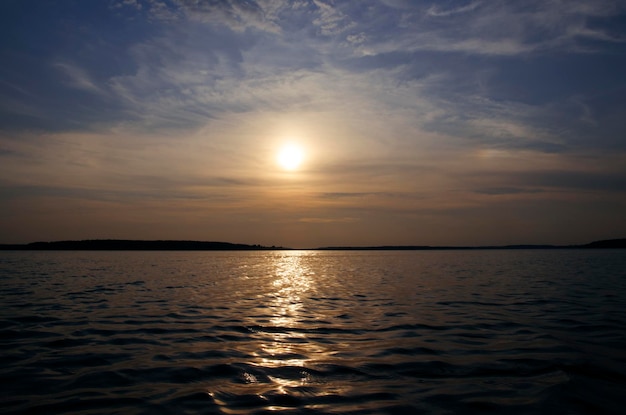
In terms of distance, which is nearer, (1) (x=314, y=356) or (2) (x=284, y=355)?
(1) (x=314, y=356)

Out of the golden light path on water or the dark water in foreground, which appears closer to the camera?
the dark water in foreground

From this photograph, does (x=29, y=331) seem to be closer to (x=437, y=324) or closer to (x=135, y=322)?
(x=135, y=322)

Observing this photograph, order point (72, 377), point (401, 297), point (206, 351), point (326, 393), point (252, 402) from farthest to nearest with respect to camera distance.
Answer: point (401, 297), point (206, 351), point (72, 377), point (326, 393), point (252, 402)

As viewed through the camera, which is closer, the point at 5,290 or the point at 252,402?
the point at 252,402

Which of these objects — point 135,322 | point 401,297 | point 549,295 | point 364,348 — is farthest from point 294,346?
point 549,295

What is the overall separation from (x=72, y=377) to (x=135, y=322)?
8892 millimetres

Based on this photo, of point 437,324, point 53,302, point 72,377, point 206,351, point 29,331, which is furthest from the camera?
point 53,302

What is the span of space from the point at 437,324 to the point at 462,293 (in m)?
13.3

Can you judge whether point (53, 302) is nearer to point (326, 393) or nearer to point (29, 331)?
point (29, 331)

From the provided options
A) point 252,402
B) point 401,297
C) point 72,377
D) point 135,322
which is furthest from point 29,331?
point 401,297

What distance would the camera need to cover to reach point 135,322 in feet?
67.1

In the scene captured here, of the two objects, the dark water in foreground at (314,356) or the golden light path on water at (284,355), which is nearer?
the dark water in foreground at (314,356)

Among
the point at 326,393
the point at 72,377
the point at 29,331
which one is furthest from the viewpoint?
the point at 29,331

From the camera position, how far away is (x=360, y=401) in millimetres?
9930
